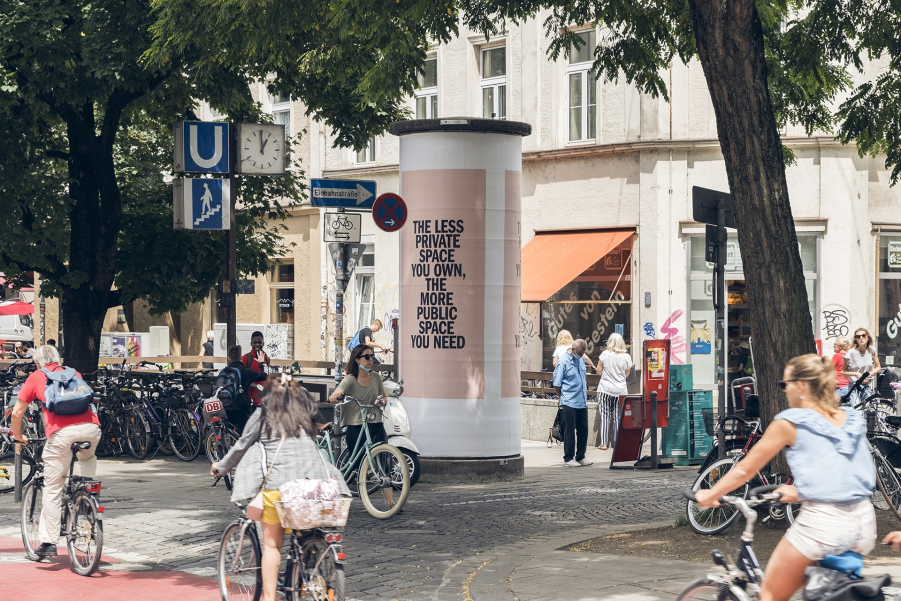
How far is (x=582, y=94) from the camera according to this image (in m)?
24.1

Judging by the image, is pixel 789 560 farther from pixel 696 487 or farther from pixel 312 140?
pixel 312 140

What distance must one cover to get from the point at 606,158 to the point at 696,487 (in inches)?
547

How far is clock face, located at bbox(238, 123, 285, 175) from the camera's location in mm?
15258

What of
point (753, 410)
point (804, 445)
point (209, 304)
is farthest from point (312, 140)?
point (804, 445)

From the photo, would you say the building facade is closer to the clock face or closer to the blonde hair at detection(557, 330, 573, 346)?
the blonde hair at detection(557, 330, 573, 346)

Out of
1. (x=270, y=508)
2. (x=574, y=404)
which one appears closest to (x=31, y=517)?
(x=270, y=508)

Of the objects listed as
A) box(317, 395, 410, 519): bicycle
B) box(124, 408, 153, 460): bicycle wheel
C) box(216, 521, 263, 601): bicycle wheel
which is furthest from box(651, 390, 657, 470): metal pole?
box(216, 521, 263, 601): bicycle wheel

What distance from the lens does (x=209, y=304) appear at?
3494 centimetres

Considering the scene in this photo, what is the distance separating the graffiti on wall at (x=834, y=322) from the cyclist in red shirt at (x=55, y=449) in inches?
636

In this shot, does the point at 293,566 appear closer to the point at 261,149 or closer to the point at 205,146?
the point at 205,146

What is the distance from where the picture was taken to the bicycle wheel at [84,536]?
8.48 metres

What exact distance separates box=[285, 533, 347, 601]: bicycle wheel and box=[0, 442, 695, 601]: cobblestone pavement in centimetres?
138

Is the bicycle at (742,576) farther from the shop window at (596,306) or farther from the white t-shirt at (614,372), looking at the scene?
the shop window at (596,306)

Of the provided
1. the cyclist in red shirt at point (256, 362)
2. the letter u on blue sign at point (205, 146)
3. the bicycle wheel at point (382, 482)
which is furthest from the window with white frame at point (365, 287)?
the bicycle wheel at point (382, 482)
